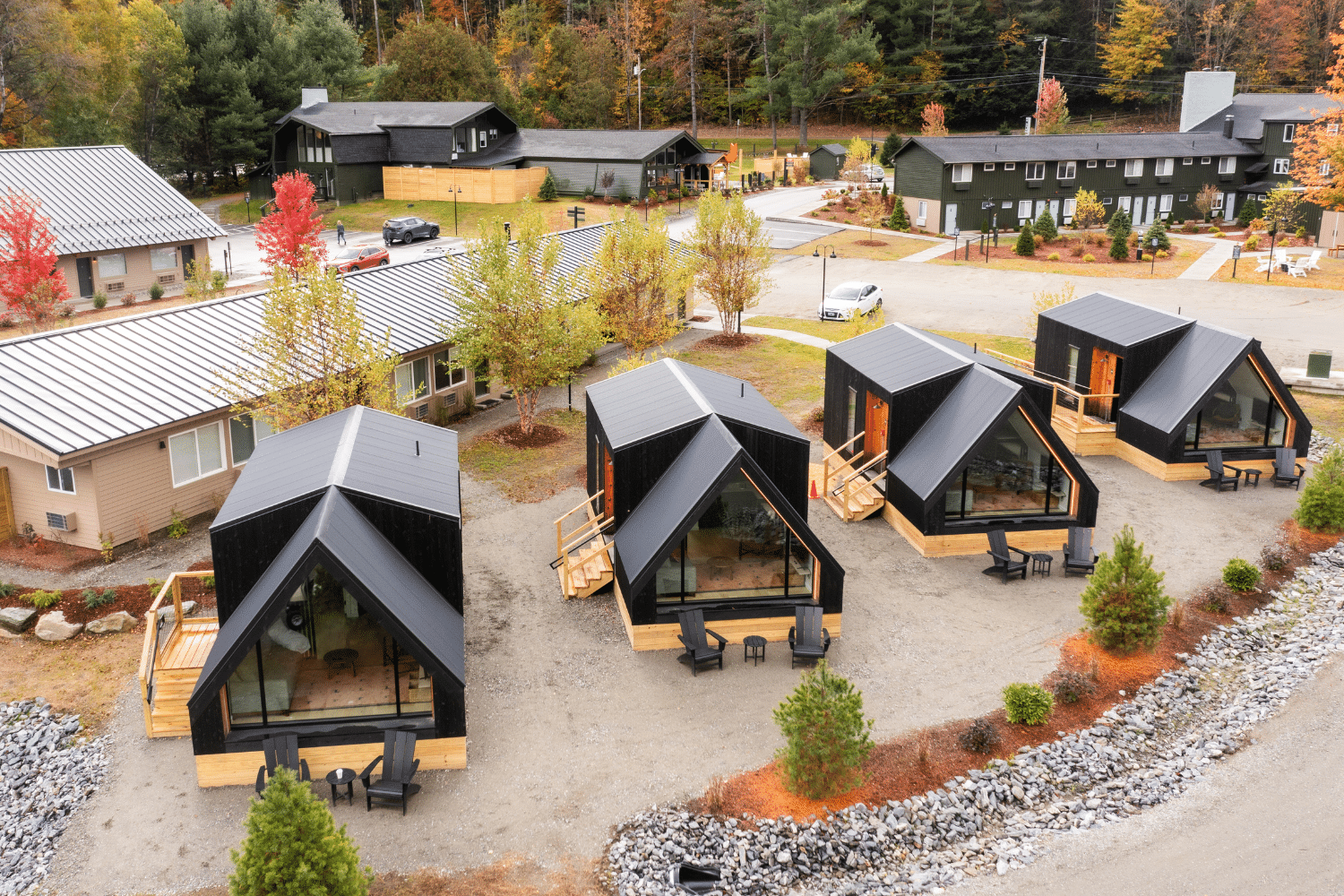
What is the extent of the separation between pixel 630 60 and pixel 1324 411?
243ft

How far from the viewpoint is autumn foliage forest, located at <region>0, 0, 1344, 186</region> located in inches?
2621

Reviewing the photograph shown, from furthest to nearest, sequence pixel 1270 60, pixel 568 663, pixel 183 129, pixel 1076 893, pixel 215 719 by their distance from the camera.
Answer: pixel 1270 60
pixel 183 129
pixel 568 663
pixel 215 719
pixel 1076 893

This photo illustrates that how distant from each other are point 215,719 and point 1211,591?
1763cm

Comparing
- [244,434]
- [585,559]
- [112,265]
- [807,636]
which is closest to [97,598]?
[244,434]

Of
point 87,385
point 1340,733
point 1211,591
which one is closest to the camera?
point 1340,733

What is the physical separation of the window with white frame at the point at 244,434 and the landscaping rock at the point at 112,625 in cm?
567

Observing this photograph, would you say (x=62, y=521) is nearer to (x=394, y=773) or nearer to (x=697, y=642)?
(x=394, y=773)

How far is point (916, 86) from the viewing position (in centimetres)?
9312

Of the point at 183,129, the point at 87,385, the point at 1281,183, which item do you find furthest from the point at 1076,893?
the point at 183,129

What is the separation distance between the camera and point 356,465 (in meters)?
16.8

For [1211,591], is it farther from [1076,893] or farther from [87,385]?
[87,385]

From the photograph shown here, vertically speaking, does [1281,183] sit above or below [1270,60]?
below

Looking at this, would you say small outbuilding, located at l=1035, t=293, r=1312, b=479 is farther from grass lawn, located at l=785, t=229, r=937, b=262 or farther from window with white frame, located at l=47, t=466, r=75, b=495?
grass lawn, located at l=785, t=229, r=937, b=262

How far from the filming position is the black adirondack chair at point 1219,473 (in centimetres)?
2488
